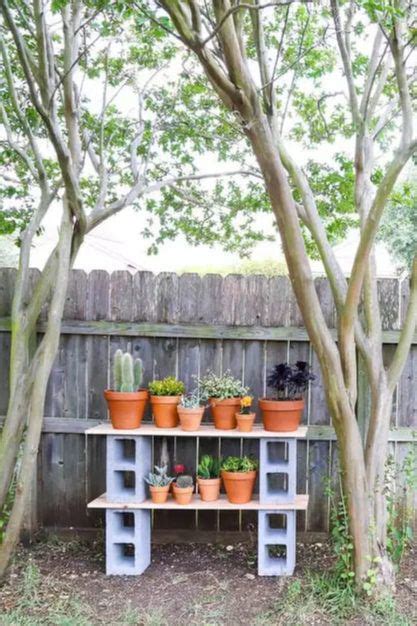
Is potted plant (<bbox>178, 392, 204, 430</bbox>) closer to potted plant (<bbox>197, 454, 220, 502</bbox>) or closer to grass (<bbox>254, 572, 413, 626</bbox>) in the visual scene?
potted plant (<bbox>197, 454, 220, 502</bbox>)

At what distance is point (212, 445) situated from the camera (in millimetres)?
3957

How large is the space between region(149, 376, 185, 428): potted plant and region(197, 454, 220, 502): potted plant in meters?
0.29

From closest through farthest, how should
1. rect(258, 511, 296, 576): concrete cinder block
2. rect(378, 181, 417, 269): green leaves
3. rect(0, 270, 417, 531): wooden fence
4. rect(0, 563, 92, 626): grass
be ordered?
rect(0, 563, 92, 626): grass
rect(258, 511, 296, 576): concrete cinder block
rect(0, 270, 417, 531): wooden fence
rect(378, 181, 417, 269): green leaves

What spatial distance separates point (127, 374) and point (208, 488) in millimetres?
800

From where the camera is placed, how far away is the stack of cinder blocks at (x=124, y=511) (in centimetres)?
349

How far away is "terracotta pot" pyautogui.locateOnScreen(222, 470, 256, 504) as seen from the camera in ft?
11.4

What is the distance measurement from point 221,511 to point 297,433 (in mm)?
868

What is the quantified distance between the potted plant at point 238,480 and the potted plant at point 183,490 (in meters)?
0.20

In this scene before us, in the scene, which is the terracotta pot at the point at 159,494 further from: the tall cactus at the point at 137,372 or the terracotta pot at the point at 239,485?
the tall cactus at the point at 137,372

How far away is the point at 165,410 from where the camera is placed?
3.59 m

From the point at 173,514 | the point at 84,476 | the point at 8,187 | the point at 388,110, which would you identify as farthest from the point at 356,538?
the point at 8,187

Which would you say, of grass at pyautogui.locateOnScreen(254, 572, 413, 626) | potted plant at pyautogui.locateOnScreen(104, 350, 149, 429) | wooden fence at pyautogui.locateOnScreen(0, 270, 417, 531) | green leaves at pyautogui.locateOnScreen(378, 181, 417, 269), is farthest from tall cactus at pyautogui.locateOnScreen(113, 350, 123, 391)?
green leaves at pyautogui.locateOnScreen(378, 181, 417, 269)

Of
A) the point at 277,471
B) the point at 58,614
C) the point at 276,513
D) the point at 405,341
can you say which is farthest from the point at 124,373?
the point at 405,341

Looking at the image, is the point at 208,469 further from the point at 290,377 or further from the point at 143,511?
the point at 290,377
